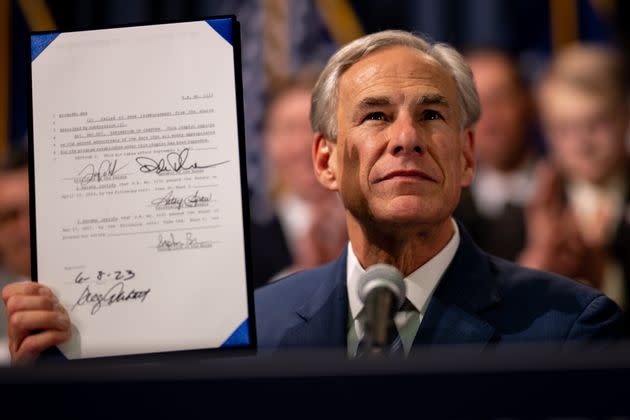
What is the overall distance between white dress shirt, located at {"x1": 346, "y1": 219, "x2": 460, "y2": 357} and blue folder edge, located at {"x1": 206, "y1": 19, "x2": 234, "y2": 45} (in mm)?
569

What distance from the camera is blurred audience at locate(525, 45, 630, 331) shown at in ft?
13.1

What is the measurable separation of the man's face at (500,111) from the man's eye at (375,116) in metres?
2.40

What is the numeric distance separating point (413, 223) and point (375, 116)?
24cm

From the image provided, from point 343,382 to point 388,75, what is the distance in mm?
1010

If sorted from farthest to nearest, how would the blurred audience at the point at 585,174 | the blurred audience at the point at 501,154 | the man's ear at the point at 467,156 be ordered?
the blurred audience at the point at 501,154 → the blurred audience at the point at 585,174 → the man's ear at the point at 467,156

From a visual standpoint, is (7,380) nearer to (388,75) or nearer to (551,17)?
(388,75)

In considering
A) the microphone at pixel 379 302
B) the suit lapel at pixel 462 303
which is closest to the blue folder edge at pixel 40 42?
the microphone at pixel 379 302

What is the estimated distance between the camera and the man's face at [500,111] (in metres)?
4.34

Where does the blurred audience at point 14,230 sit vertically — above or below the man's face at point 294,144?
below
